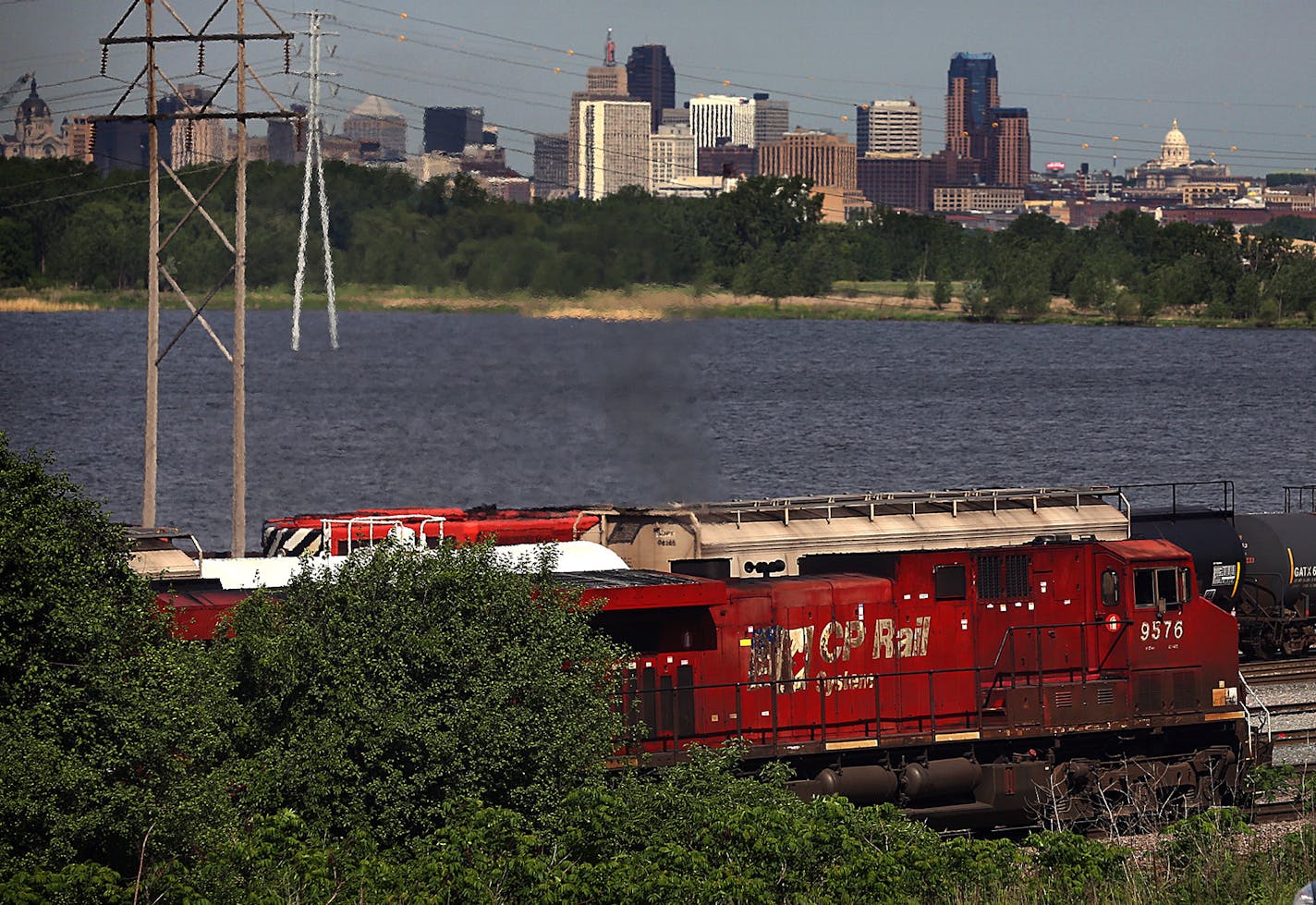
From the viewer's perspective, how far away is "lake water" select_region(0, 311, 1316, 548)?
7381 centimetres

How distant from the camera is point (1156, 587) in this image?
27.7 m

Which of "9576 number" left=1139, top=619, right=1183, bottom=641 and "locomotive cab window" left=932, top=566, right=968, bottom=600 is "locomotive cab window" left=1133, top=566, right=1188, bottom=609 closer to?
"9576 number" left=1139, top=619, right=1183, bottom=641

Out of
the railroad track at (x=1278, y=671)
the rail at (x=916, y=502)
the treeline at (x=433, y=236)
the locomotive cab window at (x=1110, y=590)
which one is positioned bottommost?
the railroad track at (x=1278, y=671)

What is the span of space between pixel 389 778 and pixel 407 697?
2.97 feet

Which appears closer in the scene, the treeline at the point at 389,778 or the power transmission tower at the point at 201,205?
the treeline at the point at 389,778

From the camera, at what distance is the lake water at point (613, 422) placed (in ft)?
242

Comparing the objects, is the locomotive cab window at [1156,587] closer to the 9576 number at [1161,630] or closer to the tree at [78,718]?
the 9576 number at [1161,630]

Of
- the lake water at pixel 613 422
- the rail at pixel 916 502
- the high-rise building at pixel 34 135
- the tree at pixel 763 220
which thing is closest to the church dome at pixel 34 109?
the high-rise building at pixel 34 135

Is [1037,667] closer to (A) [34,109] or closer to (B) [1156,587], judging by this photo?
(B) [1156,587]

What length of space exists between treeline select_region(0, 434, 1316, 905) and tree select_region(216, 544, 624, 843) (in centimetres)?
3

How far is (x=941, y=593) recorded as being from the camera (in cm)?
2689

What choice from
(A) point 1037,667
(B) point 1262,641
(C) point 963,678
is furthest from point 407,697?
(B) point 1262,641

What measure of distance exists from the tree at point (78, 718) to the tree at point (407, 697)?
149 cm

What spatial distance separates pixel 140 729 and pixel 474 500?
58.1m
